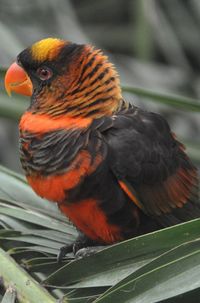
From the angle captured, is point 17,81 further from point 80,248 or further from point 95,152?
point 80,248

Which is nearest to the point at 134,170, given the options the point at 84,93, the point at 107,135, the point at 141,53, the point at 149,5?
the point at 107,135

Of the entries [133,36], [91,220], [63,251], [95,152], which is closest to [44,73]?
[95,152]

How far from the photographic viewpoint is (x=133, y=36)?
543 cm

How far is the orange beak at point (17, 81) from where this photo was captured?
9.59ft

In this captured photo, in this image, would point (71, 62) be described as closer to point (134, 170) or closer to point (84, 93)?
point (84, 93)

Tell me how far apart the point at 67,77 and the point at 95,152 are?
45 cm

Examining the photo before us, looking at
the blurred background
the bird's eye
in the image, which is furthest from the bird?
the blurred background

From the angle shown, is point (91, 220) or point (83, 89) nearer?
point (91, 220)

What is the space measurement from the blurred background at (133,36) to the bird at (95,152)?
3.03ft

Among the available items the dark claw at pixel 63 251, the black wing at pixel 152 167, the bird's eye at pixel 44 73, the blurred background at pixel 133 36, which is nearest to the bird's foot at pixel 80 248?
the dark claw at pixel 63 251

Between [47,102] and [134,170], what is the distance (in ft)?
1.67

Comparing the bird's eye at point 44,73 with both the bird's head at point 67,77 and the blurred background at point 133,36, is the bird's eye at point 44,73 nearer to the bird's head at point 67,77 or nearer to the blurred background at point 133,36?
the bird's head at point 67,77

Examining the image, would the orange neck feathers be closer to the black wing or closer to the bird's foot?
the black wing

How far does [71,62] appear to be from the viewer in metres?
2.86
